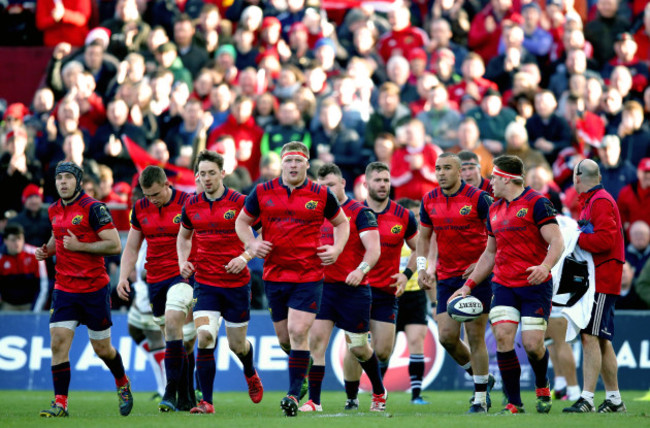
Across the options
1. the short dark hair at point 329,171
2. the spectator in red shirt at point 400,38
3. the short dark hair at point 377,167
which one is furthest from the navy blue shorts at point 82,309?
the spectator in red shirt at point 400,38

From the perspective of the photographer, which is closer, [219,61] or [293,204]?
[293,204]

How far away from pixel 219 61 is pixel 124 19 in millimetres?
2399

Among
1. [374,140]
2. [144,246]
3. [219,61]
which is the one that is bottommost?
[144,246]

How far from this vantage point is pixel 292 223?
38.6 ft

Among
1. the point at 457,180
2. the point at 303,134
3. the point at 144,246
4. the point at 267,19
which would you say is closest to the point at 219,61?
the point at 267,19

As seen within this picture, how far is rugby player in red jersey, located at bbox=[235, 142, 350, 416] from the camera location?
11.7m

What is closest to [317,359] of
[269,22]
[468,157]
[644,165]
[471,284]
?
[471,284]

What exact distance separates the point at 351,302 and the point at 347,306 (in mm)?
63

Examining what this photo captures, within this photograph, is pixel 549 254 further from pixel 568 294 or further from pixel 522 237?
pixel 568 294

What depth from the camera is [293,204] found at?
38.5ft

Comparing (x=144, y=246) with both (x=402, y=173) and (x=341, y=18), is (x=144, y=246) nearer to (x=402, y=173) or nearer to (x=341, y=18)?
(x=402, y=173)

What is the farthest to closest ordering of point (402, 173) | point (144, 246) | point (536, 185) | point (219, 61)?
point (219, 61)
point (402, 173)
point (536, 185)
point (144, 246)

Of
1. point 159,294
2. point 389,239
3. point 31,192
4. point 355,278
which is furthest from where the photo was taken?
point 31,192

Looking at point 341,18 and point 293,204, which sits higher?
point 341,18
